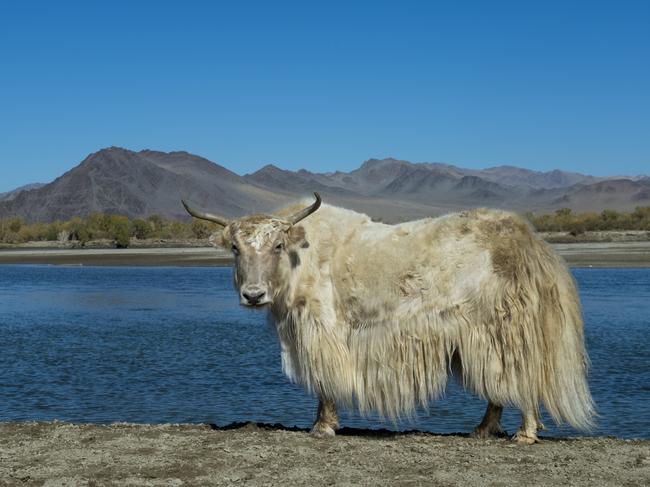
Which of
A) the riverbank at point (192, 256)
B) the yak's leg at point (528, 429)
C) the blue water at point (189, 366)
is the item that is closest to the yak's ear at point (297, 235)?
the blue water at point (189, 366)

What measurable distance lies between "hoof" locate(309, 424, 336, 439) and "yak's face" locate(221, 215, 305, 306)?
42.4 inches

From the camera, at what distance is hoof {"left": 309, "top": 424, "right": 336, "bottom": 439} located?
6.41m

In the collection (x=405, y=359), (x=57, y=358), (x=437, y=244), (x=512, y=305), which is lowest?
(x=57, y=358)

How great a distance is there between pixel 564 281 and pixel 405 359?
4.10 feet

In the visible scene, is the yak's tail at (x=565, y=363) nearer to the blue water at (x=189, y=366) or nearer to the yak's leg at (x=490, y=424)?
the yak's leg at (x=490, y=424)

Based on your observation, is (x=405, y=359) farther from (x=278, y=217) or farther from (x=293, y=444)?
(x=278, y=217)

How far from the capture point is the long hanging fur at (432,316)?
6.06 meters

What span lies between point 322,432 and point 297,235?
1461mm

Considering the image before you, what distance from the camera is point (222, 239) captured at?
6566 millimetres

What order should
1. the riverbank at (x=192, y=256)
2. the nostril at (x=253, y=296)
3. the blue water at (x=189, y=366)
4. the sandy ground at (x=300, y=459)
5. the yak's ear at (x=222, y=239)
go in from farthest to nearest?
the riverbank at (x=192, y=256), the blue water at (x=189, y=366), the yak's ear at (x=222, y=239), the nostril at (x=253, y=296), the sandy ground at (x=300, y=459)

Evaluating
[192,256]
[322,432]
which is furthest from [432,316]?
[192,256]

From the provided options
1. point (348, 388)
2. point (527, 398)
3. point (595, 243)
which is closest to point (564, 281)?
point (527, 398)

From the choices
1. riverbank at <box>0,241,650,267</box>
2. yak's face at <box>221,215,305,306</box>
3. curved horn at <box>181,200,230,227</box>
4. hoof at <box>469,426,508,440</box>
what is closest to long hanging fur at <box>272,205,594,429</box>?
yak's face at <box>221,215,305,306</box>

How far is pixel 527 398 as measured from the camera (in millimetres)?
6051
